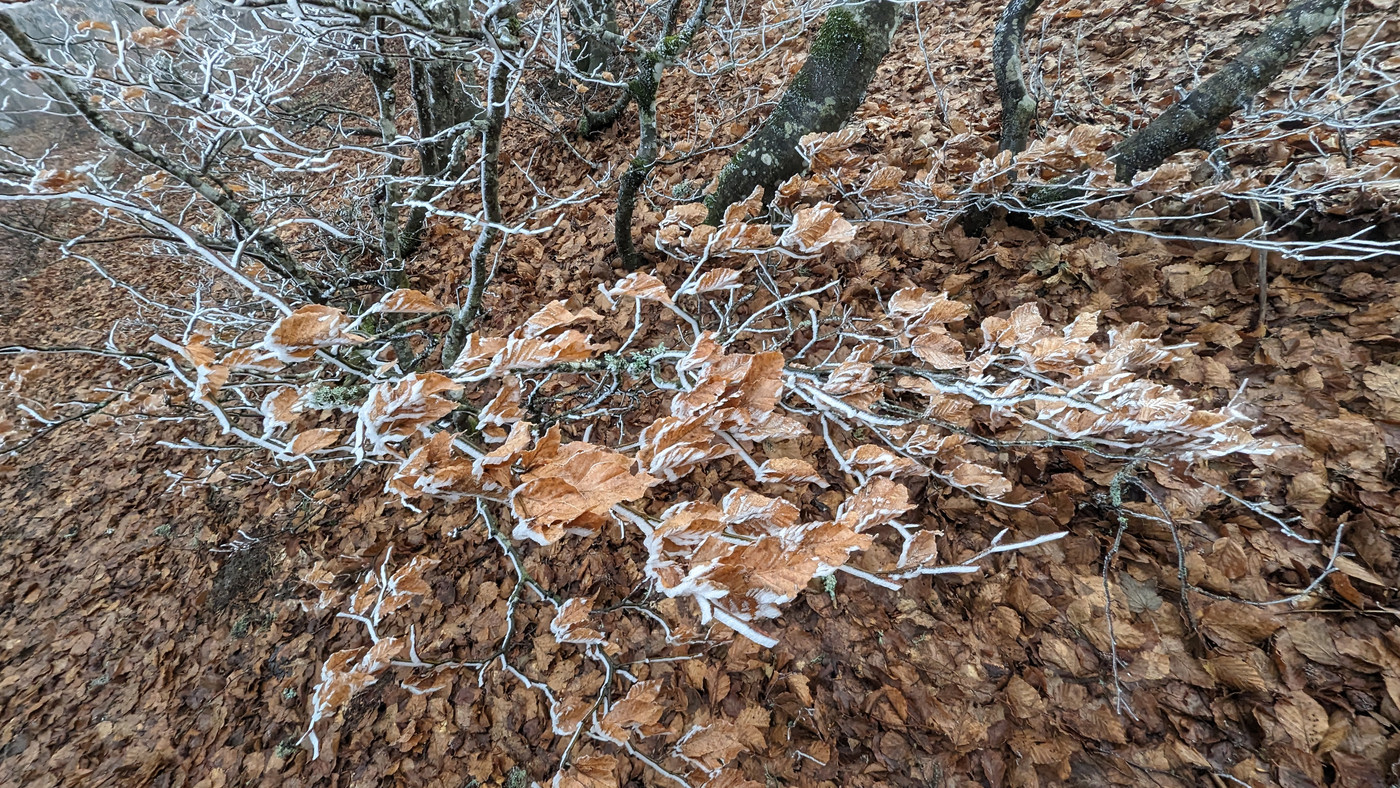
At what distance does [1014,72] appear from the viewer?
223 cm

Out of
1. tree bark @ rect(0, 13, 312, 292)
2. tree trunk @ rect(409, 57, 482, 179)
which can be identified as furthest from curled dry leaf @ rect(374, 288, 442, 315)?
tree trunk @ rect(409, 57, 482, 179)

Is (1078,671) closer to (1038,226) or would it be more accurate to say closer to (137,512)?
(1038,226)

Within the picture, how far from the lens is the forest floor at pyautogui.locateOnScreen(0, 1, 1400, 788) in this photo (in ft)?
5.02

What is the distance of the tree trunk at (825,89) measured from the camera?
2350 mm

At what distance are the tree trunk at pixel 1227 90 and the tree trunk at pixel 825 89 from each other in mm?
1185

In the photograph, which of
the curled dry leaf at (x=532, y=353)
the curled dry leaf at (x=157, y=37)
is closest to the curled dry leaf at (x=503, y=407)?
the curled dry leaf at (x=532, y=353)

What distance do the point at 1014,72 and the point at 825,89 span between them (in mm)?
809

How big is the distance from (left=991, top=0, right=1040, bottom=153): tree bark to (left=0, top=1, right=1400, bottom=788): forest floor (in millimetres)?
451

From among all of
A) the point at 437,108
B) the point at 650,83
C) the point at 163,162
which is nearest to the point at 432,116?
the point at 437,108

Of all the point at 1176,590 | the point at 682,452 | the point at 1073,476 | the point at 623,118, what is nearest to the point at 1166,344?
the point at 1073,476

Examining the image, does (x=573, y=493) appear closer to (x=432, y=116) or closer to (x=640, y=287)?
(x=640, y=287)

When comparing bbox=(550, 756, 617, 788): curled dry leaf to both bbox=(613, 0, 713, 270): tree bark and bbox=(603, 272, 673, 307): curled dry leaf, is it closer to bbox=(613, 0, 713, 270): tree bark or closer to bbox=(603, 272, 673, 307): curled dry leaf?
bbox=(603, 272, 673, 307): curled dry leaf

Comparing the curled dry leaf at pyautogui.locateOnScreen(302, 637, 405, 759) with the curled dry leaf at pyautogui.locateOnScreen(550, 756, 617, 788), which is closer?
the curled dry leaf at pyautogui.locateOnScreen(550, 756, 617, 788)

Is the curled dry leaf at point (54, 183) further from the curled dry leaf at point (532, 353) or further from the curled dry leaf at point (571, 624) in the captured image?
the curled dry leaf at point (571, 624)
